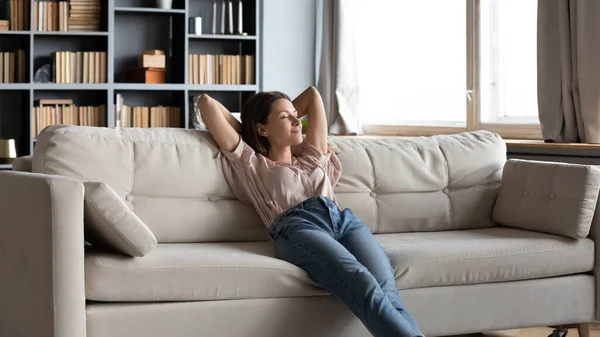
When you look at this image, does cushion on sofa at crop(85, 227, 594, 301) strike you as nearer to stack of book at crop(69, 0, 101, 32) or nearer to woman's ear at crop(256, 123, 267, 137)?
woman's ear at crop(256, 123, 267, 137)

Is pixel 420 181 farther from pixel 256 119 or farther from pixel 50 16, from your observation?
pixel 50 16

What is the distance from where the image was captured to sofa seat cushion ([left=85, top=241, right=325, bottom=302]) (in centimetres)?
264

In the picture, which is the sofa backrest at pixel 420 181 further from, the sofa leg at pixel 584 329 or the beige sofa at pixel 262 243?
the sofa leg at pixel 584 329

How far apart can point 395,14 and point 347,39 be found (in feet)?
1.22

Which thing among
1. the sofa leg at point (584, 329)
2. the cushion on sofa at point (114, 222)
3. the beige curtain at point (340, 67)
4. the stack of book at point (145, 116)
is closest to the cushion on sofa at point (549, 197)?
the sofa leg at point (584, 329)

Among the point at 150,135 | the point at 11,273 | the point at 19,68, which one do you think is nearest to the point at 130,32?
the point at 19,68

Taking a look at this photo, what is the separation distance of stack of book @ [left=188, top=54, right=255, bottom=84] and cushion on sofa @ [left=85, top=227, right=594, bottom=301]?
3.10 meters

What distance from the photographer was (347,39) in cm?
619

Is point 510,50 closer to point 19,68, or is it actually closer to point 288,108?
point 288,108

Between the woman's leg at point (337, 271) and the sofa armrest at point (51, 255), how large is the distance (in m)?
0.69

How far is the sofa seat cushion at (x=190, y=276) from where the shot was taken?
2.64m

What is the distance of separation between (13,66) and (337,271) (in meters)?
3.78

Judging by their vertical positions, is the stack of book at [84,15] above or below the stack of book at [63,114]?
above

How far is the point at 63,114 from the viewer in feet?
19.4
